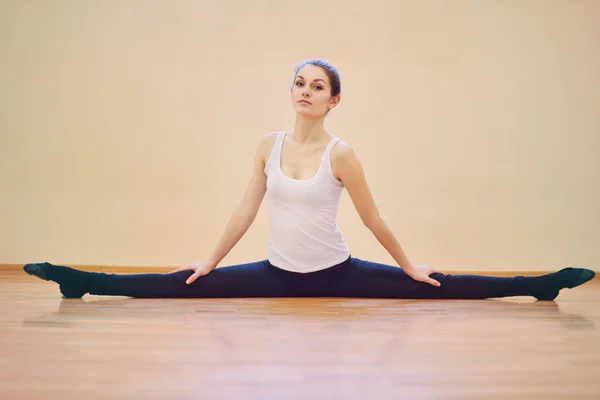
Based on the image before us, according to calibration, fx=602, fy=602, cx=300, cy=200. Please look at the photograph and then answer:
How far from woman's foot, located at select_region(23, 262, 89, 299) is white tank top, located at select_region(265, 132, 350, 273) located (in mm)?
736

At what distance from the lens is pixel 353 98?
376 centimetres

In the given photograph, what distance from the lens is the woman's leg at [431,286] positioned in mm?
2336

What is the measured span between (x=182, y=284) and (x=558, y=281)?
1.45m

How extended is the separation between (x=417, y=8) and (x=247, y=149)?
1.37m

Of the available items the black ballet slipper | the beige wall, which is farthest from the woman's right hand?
the beige wall

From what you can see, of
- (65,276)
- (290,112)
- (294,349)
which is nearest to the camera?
(294,349)

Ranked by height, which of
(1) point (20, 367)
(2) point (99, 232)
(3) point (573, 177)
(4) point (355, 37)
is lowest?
(1) point (20, 367)

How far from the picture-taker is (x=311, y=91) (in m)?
2.30

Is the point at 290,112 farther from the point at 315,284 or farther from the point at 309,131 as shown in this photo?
the point at 315,284

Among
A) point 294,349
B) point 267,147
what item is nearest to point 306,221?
point 267,147

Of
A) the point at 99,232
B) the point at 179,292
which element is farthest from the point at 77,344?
the point at 99,232

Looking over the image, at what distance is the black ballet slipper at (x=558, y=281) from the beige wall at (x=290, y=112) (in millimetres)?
1313

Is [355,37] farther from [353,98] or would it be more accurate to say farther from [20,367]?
[20,367]

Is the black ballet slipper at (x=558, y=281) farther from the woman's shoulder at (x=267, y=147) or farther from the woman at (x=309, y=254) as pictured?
the woman's shoulder at (x=267, y=147)
